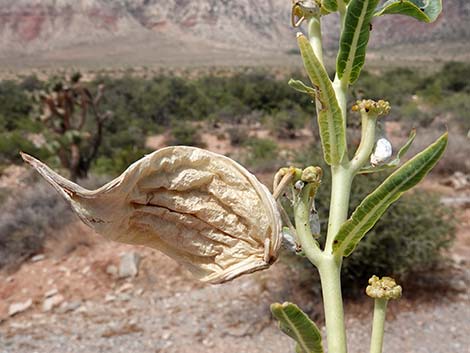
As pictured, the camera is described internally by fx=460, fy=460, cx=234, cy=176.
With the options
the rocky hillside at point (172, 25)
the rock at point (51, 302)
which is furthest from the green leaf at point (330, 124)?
the rocky hillside at point (172, 25)

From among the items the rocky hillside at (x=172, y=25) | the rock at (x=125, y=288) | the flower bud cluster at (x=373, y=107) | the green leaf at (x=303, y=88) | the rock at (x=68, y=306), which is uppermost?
the green leaf at (x=303, y=88)

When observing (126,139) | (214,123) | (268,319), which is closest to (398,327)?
(268,319)

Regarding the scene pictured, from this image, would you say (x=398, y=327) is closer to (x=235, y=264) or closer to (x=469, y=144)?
Result: (x=235, y=264)

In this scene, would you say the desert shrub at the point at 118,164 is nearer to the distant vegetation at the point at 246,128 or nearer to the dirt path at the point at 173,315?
the distant vegetation at the point at 246,128

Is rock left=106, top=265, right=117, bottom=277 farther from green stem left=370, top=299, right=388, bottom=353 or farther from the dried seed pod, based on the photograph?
green stem left=370, top=299, right=388, bottom=353

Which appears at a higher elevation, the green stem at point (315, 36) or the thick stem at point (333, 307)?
the green stem at point (315, 36)

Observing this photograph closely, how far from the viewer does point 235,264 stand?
83cm

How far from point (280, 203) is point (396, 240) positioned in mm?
4596

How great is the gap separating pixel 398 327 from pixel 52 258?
426cm

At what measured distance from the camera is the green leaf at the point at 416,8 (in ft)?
2.90

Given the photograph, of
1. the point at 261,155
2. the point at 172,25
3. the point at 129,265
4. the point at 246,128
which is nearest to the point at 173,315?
the point at 129,265

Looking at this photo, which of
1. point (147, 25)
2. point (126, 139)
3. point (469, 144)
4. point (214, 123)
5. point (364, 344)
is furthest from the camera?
point (147, 25)

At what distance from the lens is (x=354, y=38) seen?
32.2 inches

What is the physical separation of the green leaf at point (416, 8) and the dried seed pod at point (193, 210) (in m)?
0.43
